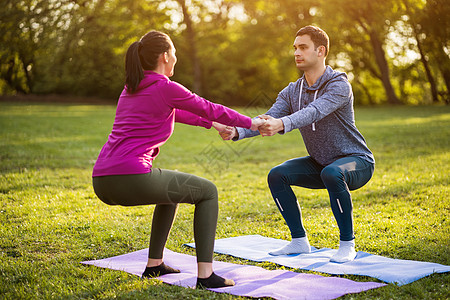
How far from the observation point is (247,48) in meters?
39.9

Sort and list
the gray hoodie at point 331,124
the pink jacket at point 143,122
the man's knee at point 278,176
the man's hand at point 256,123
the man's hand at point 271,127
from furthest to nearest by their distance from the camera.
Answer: the man's knee at point 278,176, the gray hoodie at point 331,124, the man's hand at point 271,127, the man's hand at point 256,123, the pink jacket at point 143,122

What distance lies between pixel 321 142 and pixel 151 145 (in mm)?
1899

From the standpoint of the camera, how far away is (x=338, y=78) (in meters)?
4.77

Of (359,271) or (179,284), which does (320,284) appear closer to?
(359,271)

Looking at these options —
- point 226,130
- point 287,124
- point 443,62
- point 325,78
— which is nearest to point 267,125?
point 287,124

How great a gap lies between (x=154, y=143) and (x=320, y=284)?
1686 mm

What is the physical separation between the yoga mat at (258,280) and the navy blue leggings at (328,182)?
688 mm

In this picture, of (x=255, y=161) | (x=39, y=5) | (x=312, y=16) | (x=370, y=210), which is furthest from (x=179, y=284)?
(x=312, y=16)

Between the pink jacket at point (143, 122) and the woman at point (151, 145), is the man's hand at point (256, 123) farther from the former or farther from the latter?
the pink jacket at point (143, 122)

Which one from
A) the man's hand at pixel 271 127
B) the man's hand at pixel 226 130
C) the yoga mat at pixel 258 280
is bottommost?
the yoga mat at pixel 258 280

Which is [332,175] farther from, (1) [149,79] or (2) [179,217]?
(2) [179,217]

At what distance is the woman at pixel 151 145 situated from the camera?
11.6 feet

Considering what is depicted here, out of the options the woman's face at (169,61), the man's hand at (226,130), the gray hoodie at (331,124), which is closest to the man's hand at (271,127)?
the gray hoodie at (331,124)

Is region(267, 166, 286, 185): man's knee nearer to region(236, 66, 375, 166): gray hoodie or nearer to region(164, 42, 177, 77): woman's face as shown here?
region(236, 66, 375, 166): gray hoodie
